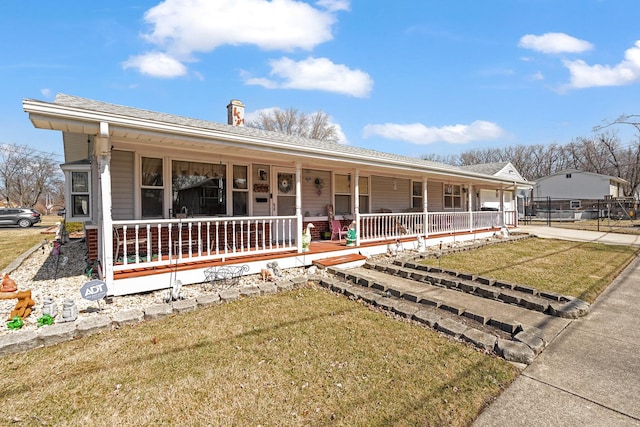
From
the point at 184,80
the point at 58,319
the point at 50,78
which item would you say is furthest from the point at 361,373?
the point at 50,78

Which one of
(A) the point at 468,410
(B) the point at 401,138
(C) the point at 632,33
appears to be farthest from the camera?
(B) the point at 401,138

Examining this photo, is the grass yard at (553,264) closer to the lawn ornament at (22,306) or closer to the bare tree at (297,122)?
the lawn ornament at (22,306)

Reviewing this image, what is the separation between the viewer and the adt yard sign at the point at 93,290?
4367 mm

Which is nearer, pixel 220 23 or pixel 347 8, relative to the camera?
pixel 347 8

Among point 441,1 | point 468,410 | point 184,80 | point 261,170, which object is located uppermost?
point 184,80

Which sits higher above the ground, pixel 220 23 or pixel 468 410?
pixel 220 23

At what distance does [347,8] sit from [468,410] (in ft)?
34.9

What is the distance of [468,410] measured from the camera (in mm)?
2521

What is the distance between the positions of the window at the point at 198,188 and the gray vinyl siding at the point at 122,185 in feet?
2.67

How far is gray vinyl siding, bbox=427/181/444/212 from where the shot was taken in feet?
45.5

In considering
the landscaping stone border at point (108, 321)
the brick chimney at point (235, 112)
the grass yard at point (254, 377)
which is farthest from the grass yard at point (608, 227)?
the landscaping stone border at point (108, 321)

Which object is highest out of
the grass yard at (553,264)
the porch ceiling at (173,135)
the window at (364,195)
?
the porch ceiling at (173,135)

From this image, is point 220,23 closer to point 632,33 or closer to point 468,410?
point 468,410

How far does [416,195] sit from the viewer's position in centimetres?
1323
